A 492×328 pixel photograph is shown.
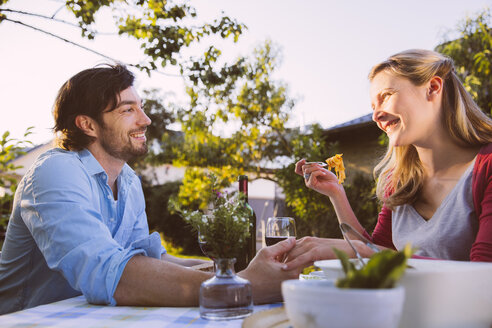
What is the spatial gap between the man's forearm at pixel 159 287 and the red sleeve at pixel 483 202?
1046 mm

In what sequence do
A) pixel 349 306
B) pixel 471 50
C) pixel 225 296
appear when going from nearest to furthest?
1. pixel 349 306
2. pixel 225 296
3. pixel 471 50

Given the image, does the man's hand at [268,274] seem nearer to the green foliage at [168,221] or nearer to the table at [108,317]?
the table at [108,317]

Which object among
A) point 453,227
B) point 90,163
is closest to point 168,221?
point 90,163

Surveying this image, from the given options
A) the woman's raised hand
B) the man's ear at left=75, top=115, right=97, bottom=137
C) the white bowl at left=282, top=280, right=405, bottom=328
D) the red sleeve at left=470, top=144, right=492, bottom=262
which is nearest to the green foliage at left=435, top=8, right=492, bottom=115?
the woman's raised hand

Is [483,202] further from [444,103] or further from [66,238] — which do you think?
[66,238]

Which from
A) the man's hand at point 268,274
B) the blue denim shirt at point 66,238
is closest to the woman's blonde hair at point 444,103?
the man's hand at point 268,274

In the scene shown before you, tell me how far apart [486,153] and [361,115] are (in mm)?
11478

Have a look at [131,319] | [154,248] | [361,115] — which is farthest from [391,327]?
[361,115]

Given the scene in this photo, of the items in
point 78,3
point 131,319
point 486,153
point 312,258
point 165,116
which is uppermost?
point 165,116

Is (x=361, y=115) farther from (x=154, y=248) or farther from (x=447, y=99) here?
(x=154, y=248)

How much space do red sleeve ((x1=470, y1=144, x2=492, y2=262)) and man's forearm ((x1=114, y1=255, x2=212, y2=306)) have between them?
105cm

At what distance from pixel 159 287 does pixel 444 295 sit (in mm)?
876

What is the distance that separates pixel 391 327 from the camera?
2.02ft

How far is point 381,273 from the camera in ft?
2.09
